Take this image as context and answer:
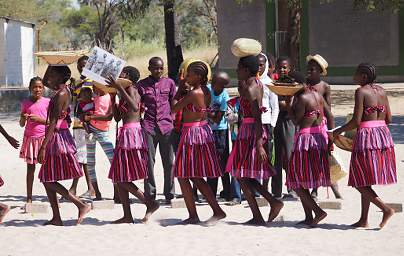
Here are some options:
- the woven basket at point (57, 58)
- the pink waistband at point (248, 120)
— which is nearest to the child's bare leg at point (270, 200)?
the pink waistband at point (248, 120)

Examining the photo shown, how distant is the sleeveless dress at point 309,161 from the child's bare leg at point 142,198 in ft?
4.74

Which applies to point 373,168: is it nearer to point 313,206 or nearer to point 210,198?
point 313,206

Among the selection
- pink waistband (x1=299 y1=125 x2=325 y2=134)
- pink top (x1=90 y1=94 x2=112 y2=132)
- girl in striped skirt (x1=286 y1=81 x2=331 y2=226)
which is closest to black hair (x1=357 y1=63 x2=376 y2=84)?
girl in striped skirt (x1=286 y1=81 x2=331 y2=226)

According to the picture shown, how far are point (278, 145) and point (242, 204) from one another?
0.79 meters

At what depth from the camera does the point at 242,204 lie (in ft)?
31.4

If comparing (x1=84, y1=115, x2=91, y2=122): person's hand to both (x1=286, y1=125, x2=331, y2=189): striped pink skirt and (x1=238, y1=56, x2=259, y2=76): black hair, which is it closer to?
(x1=238, y1=56, x2=259, y2=76): black hair

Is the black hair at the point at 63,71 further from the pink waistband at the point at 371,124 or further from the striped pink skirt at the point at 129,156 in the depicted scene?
the pink waistband at the point at 371,124

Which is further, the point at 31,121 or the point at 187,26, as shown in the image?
the point at 187,26

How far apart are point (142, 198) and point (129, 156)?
439mm

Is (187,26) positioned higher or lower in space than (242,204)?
higher

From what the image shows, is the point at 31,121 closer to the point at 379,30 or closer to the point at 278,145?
the point at 278,145

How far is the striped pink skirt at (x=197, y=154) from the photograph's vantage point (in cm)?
811

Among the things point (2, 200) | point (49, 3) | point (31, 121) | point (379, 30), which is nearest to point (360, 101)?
point (31, 121)

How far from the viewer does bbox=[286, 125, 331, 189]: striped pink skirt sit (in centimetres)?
788
